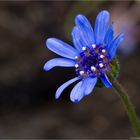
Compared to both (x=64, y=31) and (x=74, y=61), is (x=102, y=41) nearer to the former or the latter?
(x=74, y=61)

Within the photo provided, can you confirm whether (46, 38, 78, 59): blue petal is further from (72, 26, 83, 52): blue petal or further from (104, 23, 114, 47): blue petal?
(104, 23, 114, 47): blue petal

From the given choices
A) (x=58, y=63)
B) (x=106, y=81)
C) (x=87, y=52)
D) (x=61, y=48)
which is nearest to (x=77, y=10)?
(x=87, y=52)

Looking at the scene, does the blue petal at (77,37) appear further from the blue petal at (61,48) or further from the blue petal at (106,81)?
the blue petal at (106,81)

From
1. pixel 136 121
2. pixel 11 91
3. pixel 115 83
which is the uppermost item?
pixel 11 91

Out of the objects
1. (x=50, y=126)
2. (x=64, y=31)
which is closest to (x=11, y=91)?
(x=50, y=126)

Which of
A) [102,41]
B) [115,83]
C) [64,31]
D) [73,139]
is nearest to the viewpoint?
[115,83]

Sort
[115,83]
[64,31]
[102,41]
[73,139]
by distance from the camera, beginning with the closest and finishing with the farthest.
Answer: [115,83], [102,41], [73,139], [64,31]

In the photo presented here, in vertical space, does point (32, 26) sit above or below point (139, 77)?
above
